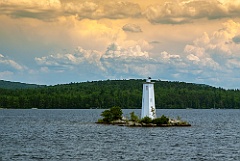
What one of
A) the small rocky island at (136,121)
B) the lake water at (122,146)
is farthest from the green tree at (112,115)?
the lake water at (122,146)

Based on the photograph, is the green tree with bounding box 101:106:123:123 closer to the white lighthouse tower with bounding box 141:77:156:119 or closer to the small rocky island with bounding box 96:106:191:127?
the small rocky island with bounding box 96:106:191:127

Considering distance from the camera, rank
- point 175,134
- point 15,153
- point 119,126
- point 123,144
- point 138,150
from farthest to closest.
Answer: point 119,126
point 175,134
point 123,144
point 138,150
point 15,153

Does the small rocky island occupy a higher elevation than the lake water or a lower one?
higher

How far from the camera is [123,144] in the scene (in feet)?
218

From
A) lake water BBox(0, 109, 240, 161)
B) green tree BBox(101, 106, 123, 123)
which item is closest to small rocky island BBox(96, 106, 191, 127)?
green tree BBox(101, 106, 123, 123)

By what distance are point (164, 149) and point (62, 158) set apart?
47.0 feet

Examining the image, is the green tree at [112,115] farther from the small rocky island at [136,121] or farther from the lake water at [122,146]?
the lake water at [122,146]

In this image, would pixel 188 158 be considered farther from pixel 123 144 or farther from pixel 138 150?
pixel 123 144

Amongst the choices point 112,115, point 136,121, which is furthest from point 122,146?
point 112,115

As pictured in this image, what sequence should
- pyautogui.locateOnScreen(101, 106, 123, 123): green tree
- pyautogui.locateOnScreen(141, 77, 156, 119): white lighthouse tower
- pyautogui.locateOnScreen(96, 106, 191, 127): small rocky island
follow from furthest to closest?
pyautogui.locateOnScreen(101, 106, 123, 123): green tree → pyautogui.locateOnScreen(96, 106, 191, 127): small rocky island → pyautogui.locateOnScreen(141, 77, 156, 119): white lighthouse tower

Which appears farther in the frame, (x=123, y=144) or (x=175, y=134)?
(x=175, y=134)

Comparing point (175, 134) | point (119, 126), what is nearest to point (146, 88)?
point (175, 134)

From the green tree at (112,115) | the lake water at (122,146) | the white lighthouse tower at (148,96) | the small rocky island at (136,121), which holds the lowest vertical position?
the lake water at (122,146)

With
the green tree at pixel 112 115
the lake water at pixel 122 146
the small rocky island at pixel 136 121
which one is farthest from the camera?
the green tree at pixel 112 115
